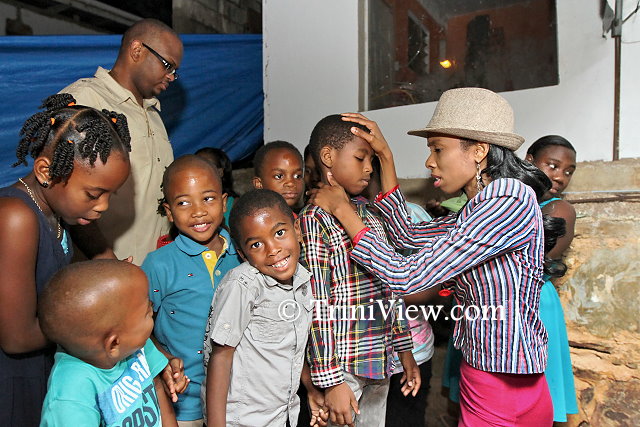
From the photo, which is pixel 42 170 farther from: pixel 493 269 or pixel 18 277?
pixel 493 269

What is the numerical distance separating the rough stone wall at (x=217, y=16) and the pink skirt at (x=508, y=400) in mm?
4517

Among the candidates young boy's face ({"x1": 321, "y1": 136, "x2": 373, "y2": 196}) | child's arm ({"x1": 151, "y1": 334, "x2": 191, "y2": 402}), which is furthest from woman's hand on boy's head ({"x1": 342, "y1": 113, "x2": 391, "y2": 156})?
child's arm ({"x1": 151, "y1": 334, "x2": 191, "y2": 402})

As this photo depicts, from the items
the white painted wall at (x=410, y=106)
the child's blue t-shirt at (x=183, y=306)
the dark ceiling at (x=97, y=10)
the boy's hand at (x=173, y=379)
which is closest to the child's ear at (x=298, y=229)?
the child's blue t-shirt at (x=183, y=306)

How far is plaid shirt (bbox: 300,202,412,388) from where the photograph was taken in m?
1.83

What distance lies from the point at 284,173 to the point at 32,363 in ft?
4.74

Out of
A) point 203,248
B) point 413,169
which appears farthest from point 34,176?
point 413,169

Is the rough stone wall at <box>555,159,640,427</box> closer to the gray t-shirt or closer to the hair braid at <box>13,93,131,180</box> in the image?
the gray t-shirt

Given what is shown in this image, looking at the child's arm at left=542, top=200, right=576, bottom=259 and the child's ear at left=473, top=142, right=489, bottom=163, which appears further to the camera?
the child's arm at left=542, top=200, right=576, bottom=259

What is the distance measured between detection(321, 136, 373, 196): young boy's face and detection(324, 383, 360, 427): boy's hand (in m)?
0.80

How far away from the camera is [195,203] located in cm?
191

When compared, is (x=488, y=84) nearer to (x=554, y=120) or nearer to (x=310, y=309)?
(x=554, y=120)

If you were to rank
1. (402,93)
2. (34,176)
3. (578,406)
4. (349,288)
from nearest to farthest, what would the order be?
(34,176) < (349,288) < (578,406) < (402,93)

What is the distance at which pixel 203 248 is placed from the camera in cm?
190

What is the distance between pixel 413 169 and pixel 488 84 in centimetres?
73
